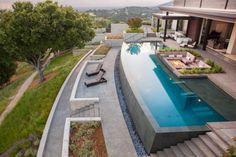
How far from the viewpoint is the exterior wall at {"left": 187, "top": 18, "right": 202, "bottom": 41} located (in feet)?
69.5

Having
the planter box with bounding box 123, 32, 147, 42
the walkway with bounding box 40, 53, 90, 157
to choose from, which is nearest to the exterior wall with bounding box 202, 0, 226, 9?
the planter box with bounding box 123, 32, 147, 42

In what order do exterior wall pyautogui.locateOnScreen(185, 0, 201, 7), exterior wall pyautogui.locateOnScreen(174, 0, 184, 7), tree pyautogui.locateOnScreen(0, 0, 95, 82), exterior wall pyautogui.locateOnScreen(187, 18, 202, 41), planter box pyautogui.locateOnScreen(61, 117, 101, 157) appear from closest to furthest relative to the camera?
planter box pyautogui.locateOnScreen(61, 117, 101, 157)
tree pyautogui.locateOnScreen(0, 0, 95, 82)
exterior wall pyautogui.locateOnScreen(185, 0, 201, 7)
exterior wall pyautogui.locateOnScreen(187, 18, 202, 41)
exterior wall pyautogui.locateOnScreen(174, 0, 184, 7)

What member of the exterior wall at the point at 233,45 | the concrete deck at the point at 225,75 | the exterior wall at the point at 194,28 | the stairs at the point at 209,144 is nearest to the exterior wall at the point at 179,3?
the exterior wall at the point at 194,28

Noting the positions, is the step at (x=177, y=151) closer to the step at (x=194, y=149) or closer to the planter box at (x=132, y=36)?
the step at (x=194, y=149)

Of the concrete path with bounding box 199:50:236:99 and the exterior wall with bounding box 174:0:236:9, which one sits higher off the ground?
the exterior wall with bounding box 174:0:236:9

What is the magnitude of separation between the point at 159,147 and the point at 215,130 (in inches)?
91.6

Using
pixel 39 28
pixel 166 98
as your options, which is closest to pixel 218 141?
pixel 166 98

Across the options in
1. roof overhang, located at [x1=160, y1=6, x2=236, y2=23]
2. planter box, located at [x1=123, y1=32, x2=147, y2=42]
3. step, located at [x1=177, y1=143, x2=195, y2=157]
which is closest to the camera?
step, located at [x1=177, y1=143, x2=195, y2=157]

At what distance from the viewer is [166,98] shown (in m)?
10.8

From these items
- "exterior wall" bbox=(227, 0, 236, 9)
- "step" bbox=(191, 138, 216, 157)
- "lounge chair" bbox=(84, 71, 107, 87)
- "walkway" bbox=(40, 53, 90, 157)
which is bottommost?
"walkway" bbox=(40, 53, 90, 157)

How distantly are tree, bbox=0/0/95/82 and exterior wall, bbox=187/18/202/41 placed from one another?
12.8 meters

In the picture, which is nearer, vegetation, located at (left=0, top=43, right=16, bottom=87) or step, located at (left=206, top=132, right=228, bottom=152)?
step, located at (left=206, top=132, right=228, bottom=152)

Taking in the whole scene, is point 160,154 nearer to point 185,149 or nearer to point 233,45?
point 185,149

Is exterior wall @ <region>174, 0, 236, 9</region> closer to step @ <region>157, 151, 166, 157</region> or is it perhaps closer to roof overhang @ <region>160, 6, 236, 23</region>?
roof overhang @ <region>160, 6, 236, 23</region>
